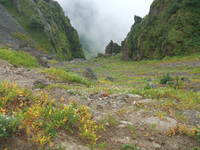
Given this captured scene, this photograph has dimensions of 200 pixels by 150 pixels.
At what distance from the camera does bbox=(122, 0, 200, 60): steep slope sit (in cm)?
5034

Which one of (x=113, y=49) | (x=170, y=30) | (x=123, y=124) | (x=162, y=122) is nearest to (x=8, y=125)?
(x=123, y=124)

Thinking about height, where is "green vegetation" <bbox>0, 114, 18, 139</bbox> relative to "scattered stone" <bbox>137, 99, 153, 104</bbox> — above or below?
above

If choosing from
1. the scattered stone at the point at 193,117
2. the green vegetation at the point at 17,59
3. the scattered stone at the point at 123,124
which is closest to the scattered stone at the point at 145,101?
the scattered stone at the point at 193,117

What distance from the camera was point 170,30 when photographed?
177 ft

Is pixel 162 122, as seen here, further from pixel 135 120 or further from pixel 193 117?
pixel 193 117

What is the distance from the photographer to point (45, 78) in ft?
41.0

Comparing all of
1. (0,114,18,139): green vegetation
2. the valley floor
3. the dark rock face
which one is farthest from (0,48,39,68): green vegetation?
the dark rock face

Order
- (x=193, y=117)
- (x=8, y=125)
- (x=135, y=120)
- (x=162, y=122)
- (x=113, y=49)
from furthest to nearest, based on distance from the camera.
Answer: (x=113, y=49) → (x=193, y=117) → (x=135, y=120) → (x=162, y=122) → (x=8, y=125)

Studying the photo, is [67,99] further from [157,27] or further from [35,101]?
[157,27]

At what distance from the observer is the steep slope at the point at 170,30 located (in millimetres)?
50344

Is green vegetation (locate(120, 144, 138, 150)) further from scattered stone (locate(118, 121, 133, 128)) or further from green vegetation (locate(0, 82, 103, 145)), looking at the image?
scattered stone (locate(118, 121, 133, 128))

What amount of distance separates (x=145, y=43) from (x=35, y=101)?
190 ft

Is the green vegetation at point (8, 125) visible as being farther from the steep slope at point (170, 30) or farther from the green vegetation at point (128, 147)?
the steep slope at point (170, 30)

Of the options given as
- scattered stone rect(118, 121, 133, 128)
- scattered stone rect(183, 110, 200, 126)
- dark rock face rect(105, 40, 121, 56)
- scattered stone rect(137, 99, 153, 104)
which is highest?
dark rock face rect(105, 40, 121, 56)
